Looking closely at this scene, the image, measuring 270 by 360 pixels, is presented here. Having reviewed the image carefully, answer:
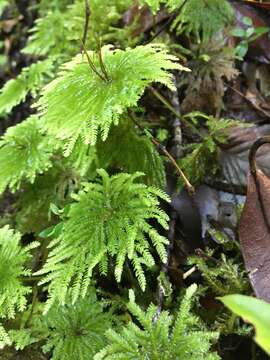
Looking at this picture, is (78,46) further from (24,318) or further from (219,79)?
(24,318)

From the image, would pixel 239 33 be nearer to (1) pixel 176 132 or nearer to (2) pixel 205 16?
(2) pixel 205 16

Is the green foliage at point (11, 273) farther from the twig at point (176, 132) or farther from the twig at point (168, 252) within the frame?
the twig at point (176, 132)

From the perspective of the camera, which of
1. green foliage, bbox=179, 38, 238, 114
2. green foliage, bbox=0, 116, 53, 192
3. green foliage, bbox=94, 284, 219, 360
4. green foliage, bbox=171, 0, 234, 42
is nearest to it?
green foliage, bbox=94, 284, 219, 360

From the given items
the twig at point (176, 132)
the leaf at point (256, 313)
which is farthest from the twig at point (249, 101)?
the leaf at point (256, 313)

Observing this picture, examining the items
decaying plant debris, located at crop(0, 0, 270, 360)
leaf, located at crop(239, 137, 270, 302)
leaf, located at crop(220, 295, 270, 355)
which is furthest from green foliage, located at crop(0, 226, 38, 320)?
leaf, located at crop(220, 295, 270, 355)

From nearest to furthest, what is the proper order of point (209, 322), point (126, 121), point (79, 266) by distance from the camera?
point (79, 266) → point (209, 322) → point (126, 121)

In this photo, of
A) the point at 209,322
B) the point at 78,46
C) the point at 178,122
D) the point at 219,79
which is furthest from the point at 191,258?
the point at 78,46

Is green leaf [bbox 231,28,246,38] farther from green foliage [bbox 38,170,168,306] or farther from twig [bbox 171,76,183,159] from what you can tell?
green foliage [bbox 38,170,168,306]
